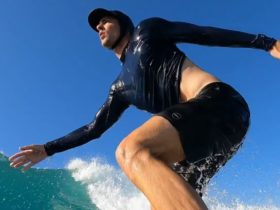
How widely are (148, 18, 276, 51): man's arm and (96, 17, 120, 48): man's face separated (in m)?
0.41

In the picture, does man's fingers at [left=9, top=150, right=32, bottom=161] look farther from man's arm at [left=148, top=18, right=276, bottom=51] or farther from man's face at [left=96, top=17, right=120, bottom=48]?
man's arm at [left=148, top=18, right=276, bottom=51]

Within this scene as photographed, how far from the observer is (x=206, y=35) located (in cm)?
399

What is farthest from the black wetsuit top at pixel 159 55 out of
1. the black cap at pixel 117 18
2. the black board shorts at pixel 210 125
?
the black board shorts at pixel 210 125

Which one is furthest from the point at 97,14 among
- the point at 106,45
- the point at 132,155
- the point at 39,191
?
the point at 39,191

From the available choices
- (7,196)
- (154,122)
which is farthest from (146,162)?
(7,196)

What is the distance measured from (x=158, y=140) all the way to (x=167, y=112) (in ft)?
0.95

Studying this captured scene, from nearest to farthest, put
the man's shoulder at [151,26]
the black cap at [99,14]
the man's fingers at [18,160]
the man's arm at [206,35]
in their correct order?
1. the man's arm at [206,35]
2. the man's shoulder at [151,26]
3. the black cap at [99,14]
4. the man's fingers at [18,160]

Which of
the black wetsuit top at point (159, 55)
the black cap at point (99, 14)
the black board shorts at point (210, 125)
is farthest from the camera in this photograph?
the black cap at point (99, 14)

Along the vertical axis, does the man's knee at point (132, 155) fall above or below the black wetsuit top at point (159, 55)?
below

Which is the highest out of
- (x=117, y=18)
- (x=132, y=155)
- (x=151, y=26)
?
(x=117, y=18)

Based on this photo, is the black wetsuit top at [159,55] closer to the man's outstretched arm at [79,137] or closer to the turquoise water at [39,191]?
the man's outstretched arm at [79,137]

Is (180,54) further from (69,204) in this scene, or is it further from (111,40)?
(69,204)

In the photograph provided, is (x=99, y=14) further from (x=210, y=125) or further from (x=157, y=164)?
(x=157, y=164)

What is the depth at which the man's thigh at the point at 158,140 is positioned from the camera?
2461mm
